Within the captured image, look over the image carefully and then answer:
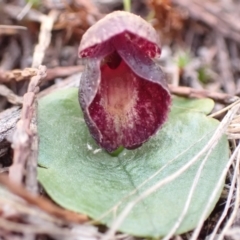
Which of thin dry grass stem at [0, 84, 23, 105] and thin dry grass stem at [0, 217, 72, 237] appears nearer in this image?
thin dry grass stem at [0, 217, 72, 237]

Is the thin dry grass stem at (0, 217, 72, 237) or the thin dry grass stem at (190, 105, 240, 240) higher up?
the thin dry grass stem at (190, 105, 240, 240)

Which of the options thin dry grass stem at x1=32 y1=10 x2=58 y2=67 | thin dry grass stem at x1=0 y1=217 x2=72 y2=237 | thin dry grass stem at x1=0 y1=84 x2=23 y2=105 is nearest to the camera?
thin dry grass stem at x1=0 y1=217 x2=72 y2=237

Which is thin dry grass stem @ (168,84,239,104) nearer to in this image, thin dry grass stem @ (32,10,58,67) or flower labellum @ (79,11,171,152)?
flower labellum @ (79,11,171,152)

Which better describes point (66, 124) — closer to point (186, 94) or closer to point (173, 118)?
point (173, 118)

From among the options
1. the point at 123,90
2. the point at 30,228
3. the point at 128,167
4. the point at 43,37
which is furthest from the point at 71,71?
the point at 30,228

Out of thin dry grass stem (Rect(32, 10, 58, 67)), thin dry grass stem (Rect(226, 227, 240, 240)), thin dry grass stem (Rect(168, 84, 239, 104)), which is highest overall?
thin dry grass stem (Rect(32, 10, 58, 67))

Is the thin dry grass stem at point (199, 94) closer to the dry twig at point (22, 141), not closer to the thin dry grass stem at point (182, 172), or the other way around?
the thin dry grass stem at point (182, 172)

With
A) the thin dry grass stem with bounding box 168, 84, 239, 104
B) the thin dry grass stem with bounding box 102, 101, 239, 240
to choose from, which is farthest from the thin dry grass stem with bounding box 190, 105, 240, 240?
the thin dry grass stem with bounding box 168, 84, 239, 104
